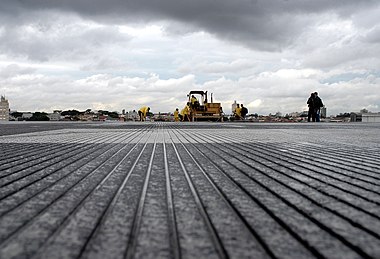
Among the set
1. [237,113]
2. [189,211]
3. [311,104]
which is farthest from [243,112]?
[189,211]

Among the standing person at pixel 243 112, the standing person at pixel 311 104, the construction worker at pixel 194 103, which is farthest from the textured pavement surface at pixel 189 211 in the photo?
the standing person at pixel 243 112

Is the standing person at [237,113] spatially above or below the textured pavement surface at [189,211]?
above

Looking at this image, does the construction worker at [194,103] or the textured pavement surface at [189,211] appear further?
the construction worker at [194,103]

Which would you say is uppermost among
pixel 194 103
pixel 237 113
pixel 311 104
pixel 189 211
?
pixel 194 103

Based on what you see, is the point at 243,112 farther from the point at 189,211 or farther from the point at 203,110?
the point at 189,211

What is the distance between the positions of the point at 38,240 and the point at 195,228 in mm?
502

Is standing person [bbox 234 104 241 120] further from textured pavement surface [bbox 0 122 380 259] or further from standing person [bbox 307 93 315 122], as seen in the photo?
textured pavement surface [bbox 0 122 380 259]

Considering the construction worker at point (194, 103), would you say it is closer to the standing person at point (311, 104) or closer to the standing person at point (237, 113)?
the standing person at point (237, 113)

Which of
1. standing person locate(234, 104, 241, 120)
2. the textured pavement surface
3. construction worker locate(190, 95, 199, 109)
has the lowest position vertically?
the textured pavement surface

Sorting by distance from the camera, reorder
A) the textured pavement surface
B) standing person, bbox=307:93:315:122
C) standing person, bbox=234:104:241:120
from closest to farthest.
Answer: the textured pavement surface < standing person, bbox=307:93:315:122 < standing person, bbox=234:104:241:120

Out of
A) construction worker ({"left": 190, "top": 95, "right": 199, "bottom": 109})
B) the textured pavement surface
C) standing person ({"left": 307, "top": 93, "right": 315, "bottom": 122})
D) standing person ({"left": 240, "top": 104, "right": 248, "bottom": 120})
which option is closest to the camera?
the textured pavement surface

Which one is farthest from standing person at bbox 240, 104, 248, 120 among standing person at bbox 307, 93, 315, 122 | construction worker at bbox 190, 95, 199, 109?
standing person at bbox 307, 93, 315, 122

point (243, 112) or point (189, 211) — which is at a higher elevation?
point (243, 112)

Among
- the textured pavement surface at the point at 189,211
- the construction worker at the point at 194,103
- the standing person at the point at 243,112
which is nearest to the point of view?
the textured pavement surface at the point at 189,211
